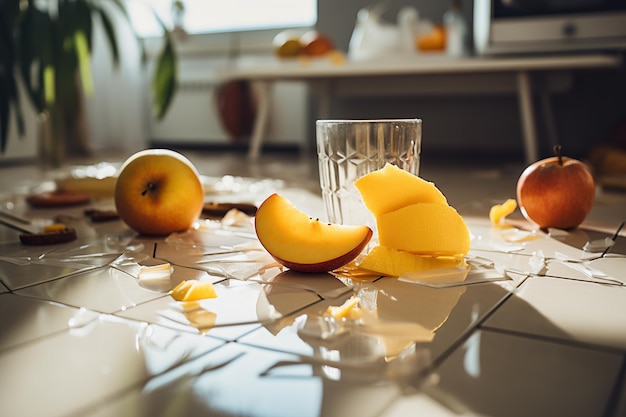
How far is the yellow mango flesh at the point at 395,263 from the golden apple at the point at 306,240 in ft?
0.11

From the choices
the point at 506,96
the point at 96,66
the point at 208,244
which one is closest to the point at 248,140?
the point at 96,66

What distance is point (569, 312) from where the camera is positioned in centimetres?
72

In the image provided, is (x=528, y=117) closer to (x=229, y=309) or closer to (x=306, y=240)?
(x=306, y=240)

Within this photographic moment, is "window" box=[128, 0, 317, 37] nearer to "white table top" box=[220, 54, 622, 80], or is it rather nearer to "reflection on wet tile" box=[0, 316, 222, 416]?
"white table top" box=[220, 54, 622, 80]

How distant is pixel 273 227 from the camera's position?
894 mm

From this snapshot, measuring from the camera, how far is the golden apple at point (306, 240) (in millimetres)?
861

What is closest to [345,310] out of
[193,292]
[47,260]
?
[193,292]

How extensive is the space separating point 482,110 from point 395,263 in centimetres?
272

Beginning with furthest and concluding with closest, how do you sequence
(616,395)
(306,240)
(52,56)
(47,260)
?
(52,56)
(47,260)
(306,240)
(616,395)

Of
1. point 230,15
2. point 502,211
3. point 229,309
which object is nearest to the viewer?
point 229,309

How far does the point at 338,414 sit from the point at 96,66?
411 cm

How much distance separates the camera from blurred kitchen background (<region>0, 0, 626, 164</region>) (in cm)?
319

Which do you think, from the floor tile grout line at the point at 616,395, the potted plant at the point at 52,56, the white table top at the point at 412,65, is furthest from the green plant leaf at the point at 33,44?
the floor tile grout line at the point at 616,395

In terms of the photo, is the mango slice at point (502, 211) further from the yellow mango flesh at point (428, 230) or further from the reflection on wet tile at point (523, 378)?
the reflection on wet tile at point (523, 378)
